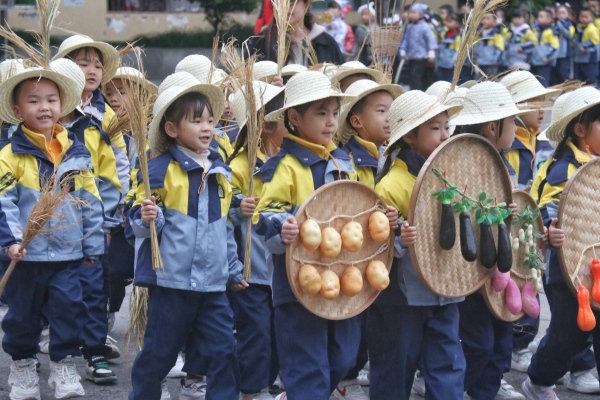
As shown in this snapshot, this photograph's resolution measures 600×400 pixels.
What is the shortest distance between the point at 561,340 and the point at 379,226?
57.4 inches

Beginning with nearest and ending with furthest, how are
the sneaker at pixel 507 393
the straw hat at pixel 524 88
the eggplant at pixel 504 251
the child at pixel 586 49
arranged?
the eggplant at pixel 504 251 < the sneaker at pixel 507 393 < the straw hat at pixel 524 88 < the child at pixel 586 49

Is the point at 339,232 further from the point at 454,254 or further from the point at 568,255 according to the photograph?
the point at 568,255

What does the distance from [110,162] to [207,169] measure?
1.31 meters

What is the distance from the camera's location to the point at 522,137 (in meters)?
6.74

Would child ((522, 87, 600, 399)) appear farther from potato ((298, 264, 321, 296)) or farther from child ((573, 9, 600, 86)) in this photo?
child ((573, 9, 600, 86))

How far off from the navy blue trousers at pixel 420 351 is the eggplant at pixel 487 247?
276 millimetres

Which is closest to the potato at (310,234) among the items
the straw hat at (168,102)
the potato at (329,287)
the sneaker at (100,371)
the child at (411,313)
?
the potato at (329,287)

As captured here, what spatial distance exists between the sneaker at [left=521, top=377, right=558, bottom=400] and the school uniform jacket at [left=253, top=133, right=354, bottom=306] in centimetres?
174

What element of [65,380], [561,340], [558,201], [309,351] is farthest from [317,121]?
[65,380]

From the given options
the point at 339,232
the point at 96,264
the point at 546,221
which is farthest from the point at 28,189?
the point at 546,221

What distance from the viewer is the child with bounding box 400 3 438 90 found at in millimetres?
16953

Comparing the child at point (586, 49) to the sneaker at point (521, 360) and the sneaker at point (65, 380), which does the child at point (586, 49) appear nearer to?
the sneaker at point (521, 360)

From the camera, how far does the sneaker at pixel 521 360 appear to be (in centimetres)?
665

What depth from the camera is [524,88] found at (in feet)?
21.9
